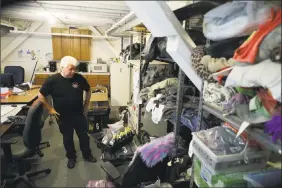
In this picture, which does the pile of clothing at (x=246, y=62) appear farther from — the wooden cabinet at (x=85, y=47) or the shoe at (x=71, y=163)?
the wooden cabinet at (x=85, y=47)

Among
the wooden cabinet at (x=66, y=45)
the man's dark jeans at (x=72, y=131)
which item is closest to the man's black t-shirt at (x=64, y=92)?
the man's dark jeans at (x=72, y=131)

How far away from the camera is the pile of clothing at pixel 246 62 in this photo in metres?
0.58


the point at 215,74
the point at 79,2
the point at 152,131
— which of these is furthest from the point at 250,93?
the point at 152,131

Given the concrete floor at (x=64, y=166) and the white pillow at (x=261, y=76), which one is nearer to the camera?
the white pillow at (x=261, y=76)

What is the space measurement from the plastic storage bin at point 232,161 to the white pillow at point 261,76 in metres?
0.33

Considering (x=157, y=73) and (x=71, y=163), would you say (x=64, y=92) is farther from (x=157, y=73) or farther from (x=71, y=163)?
(x=157, y=73)

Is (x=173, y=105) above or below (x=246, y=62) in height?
below

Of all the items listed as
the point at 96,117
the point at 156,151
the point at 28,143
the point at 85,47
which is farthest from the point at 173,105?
the point at 85,47

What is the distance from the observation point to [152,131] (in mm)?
2182

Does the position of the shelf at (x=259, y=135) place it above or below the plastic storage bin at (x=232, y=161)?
above

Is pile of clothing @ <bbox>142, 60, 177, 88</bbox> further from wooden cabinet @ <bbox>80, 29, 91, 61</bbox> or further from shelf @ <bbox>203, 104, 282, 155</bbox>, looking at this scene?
wooden cabinet @ <bbox>80, 29, 91, 61</bbox>

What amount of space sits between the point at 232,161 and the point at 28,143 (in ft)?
5.30

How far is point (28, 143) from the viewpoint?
1.62m

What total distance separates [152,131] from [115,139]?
1.46ft
